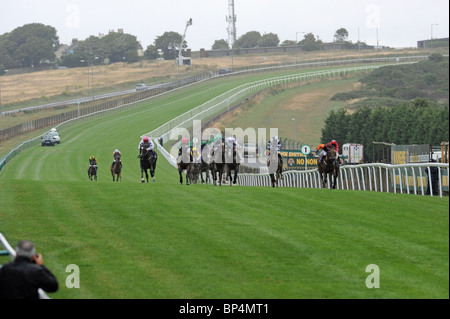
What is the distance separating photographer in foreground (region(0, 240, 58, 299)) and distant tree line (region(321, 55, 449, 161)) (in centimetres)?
4059

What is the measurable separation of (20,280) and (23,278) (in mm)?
39

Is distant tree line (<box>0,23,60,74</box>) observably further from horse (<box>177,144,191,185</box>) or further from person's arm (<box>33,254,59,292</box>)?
person's arm (<box>33,254,59,292</box>)

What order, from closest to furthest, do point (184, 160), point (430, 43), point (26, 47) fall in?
1. point (184, 160)
2. point (430, 43)
3. point (26, 47)

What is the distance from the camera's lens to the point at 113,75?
12938 centimetres

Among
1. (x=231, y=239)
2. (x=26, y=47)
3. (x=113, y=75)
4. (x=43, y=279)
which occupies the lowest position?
(x=231, y=239)

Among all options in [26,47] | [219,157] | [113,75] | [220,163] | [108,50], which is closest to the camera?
[219,157]

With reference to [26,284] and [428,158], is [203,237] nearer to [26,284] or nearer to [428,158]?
[26,284]

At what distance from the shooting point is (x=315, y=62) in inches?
4289

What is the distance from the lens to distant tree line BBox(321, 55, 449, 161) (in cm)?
5281

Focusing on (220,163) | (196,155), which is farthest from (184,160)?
(220,163)

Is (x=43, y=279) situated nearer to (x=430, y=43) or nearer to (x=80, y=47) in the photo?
(x=430, y=43)

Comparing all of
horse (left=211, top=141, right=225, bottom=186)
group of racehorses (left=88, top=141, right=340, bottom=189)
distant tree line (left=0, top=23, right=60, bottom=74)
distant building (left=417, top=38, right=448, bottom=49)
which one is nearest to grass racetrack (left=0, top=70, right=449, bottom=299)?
horse (left=211, top=141, right=225, bottom=186)

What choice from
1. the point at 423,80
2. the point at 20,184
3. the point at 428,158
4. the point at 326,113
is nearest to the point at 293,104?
the point at 326,113

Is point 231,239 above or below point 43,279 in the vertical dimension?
below
